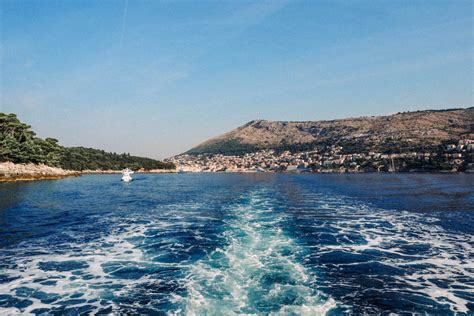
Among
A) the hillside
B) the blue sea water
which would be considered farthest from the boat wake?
the hillside

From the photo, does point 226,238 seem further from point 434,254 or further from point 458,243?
point 458,243

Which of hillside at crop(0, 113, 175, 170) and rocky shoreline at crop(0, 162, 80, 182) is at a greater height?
hillside at crop(0, 113, 175, 170)

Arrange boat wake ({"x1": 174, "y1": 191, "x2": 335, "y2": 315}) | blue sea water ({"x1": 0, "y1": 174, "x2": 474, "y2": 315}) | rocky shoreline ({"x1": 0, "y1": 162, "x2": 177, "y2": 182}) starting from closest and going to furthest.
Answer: boat wake ({"x1": 174, "y1": 191, "x2": 335, "y2": 315}) → blue sea water ({"x1": 0, "y1": 174, "x2": 474, "y2": 315}) → rocky shoreline ({"x1": 0, "y1": 162, "x2": 177, "y2": 182})

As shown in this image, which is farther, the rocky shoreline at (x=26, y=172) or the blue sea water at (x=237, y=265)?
the rocky shoreline at (x=26, y=172)

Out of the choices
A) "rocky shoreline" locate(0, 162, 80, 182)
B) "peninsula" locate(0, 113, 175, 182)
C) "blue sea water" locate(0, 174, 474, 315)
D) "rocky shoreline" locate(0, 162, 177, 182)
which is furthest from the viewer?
"peninsula" locate(0, 113, 175, 182)

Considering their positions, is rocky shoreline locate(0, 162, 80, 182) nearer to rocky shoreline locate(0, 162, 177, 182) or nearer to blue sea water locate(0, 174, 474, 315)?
rocky shoreline locate(0, 162, 177, 182)

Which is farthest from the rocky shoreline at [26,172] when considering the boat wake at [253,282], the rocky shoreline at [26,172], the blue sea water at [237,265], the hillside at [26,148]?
the boat wake at [253,282]

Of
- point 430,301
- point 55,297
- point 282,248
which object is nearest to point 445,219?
point 282,248

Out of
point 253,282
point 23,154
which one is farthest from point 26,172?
point 253,282

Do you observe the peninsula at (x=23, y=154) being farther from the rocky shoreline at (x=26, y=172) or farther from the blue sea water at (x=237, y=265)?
the blue sea water at (x=237, y=265)
